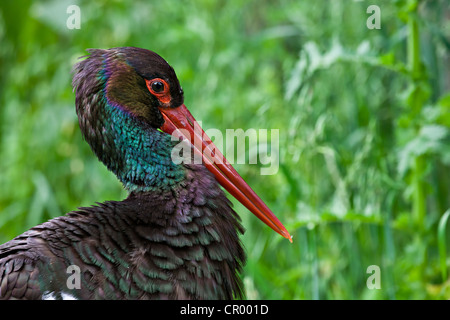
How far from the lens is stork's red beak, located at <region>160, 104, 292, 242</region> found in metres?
2.25

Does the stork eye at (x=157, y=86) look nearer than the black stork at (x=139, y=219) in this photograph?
No

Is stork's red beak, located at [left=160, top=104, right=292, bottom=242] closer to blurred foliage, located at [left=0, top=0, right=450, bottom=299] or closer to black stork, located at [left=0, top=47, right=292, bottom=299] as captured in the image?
black stork, located at [left=0, top=47, right=292, bottom=299]

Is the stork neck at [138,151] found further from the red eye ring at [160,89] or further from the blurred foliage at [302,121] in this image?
the blurred foliage at [302,121]

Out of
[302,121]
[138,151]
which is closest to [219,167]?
[138,151]

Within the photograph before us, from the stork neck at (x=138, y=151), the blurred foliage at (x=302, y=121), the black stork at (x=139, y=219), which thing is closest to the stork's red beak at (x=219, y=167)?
the black stork at (x=139, y=219)

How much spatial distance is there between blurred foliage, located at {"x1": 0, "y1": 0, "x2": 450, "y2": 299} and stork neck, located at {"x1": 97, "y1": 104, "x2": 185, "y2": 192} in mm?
663

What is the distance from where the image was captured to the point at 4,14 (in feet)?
18.0

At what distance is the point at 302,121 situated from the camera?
2807mm

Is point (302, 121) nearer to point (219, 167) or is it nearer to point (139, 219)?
point (219, 167)

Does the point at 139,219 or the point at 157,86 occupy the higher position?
the point at 157,86

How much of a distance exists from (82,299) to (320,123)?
1409 mm

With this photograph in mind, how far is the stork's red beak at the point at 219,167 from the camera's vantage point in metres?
2.25

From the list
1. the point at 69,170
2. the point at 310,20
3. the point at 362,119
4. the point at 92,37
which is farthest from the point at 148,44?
the point at 362,119

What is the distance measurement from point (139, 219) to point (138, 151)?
0.28 metres
